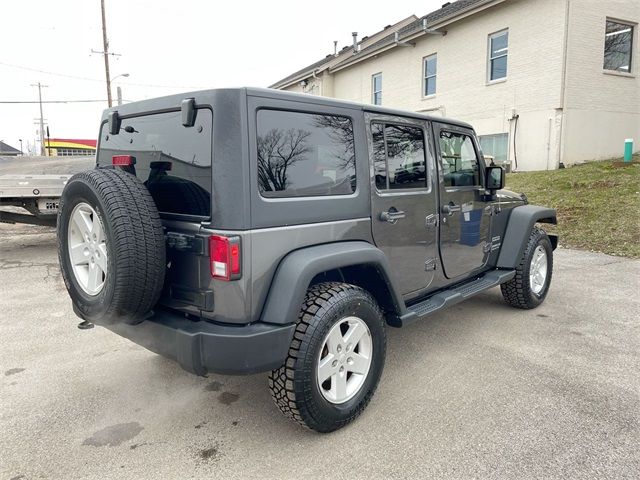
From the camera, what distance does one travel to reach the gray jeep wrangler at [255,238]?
2.36 metres

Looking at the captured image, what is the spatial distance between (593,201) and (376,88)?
1415 cm

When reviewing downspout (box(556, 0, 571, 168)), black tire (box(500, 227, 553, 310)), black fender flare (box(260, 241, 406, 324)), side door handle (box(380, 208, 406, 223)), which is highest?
downspout (box(556, 0, 571, 168))

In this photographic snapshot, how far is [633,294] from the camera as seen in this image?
5324mm

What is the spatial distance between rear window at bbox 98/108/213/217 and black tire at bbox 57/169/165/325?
7.7 inches

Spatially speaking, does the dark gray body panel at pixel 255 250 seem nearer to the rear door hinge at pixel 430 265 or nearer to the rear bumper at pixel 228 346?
the rear bumper at pixel 228 346

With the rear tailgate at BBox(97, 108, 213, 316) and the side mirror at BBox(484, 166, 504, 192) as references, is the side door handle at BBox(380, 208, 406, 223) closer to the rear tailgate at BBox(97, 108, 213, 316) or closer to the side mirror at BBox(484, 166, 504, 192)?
the rear tailgate at BBox(97, 108, 213, 316)

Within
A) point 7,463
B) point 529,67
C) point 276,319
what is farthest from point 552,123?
point 7,463

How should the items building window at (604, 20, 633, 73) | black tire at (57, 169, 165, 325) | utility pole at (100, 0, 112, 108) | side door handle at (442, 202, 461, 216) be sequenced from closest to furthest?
black tire at (57, 169, 165, 325) → side door handle at (442, 202, 461, 216) → building window at (604, 20, 633, 73) → utility pole at (100, 0, 112, 108)

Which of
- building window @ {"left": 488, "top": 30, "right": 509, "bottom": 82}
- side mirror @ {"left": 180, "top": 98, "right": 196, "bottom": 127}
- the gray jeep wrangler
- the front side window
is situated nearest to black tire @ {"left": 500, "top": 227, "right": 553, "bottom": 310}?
the front side window

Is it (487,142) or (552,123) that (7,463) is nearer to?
(552,123)

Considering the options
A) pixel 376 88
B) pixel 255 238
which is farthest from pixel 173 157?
pixel 376 88

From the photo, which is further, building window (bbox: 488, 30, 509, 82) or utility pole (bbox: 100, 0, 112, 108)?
utility pole (bbox: 100, 0, 112, 108)

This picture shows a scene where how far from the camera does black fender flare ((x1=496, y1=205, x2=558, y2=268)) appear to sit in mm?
4547

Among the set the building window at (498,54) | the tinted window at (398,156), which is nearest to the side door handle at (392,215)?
the tinted window at (398,156)
